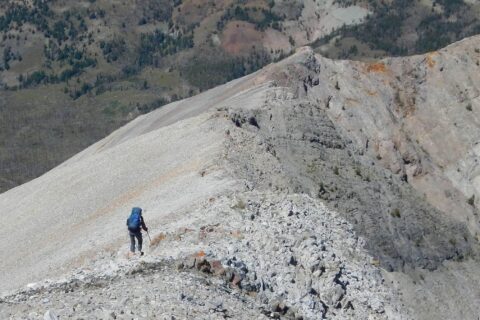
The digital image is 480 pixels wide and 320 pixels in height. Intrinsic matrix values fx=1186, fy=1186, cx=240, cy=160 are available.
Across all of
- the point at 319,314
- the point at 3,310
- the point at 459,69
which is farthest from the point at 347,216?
the point at 459,69

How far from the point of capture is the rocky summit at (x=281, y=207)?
93.8 feet

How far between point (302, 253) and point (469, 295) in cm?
1887

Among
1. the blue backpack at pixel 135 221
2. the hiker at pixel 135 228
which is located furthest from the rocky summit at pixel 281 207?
the blue backpack at pixel 135 221

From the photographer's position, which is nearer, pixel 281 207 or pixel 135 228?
pixel 135 228

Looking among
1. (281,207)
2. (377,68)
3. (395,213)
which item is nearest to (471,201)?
(377,68)

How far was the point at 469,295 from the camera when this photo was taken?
48.9m

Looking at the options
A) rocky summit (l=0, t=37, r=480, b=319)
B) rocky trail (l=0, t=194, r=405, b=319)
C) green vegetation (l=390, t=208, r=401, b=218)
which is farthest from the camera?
green vegetation (l=390, t=208, r=401, b=218)

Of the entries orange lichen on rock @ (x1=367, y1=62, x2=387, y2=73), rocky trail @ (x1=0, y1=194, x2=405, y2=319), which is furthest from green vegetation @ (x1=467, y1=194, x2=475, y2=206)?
rocky trail @ (x1=0, y1=194, x2=405, y2=319)

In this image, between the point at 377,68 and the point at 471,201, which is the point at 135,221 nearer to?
the point at 471,201

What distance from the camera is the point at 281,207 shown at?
34656mm

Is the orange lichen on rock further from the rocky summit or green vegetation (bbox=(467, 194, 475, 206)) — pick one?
green vegetation (bbox=(467, 194, 475, 206))

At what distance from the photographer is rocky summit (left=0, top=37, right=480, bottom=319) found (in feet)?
93.8

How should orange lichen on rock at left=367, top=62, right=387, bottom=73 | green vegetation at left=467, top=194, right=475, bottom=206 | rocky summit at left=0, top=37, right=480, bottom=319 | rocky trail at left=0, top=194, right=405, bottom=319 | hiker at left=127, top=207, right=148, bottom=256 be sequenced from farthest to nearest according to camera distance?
orange lichen on rock at left=367, top=62, right=387, bottom=73, green vegetation at left=467, top=194, right=475, bottom=206, hiker at left=127, top=207, right=148, bottom=256, rocky summit at left=0, top=37, right=480, bottom=319, rocky trail at left=0, top=194, right=405, bottom=319

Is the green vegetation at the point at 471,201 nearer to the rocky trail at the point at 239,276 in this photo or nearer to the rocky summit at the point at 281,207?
the rocky summit at the point at 281,207
